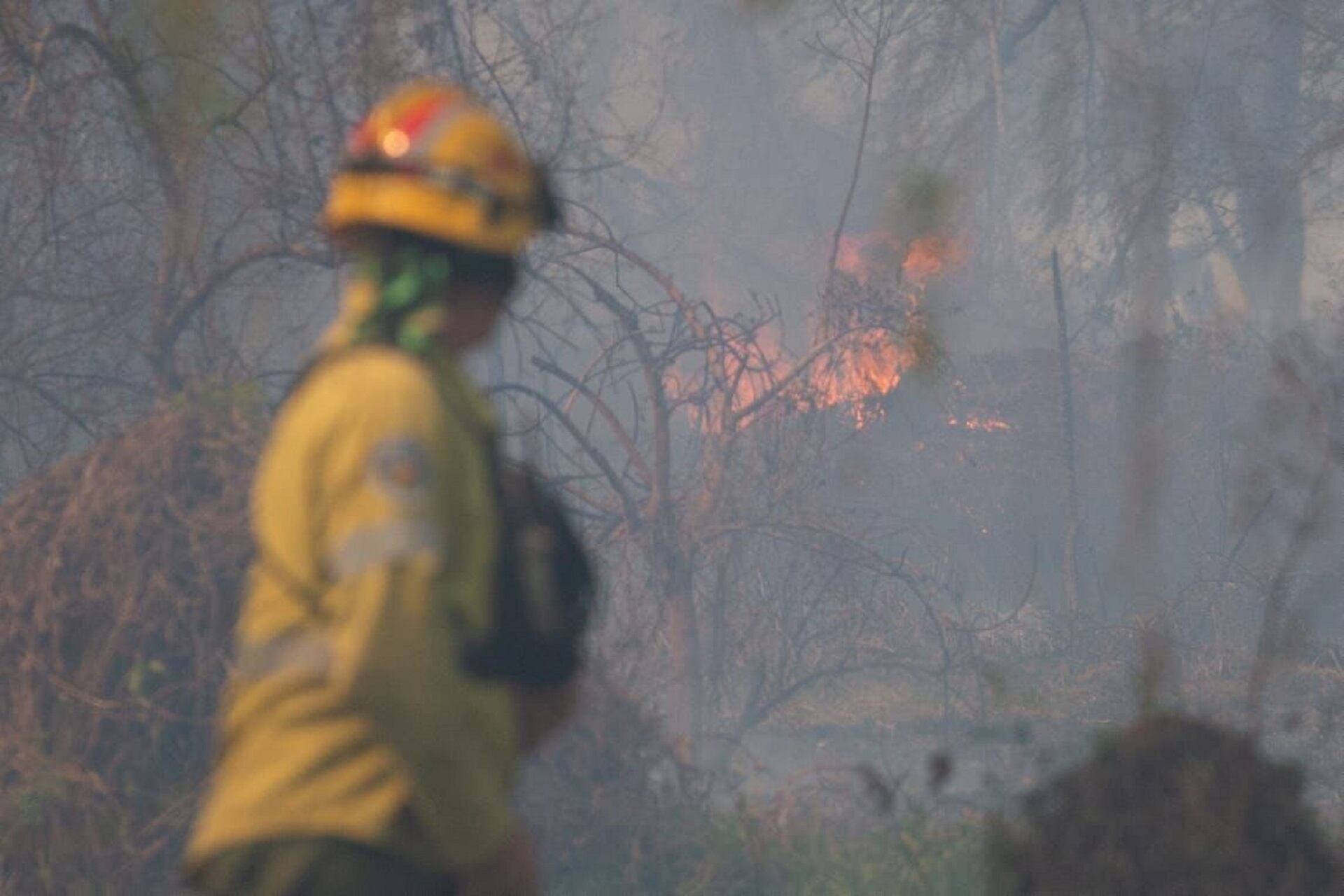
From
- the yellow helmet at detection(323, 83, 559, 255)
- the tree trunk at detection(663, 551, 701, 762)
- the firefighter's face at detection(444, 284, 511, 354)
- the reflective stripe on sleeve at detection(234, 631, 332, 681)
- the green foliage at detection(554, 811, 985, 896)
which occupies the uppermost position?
the yellow helmet at detection(323, 83, 559, 255)

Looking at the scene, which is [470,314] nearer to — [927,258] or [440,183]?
[440,183]

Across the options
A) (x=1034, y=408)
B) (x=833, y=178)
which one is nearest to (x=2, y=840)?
(x=1034, y=408)

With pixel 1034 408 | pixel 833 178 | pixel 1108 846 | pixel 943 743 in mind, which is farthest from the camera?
pixel 833 178

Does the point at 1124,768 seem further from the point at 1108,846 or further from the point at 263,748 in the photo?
the point at 263,748

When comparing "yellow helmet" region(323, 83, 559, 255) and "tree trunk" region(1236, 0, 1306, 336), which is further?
"tree trunk" region(1236, 0, 1306, 336)

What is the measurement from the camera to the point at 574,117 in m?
10.2

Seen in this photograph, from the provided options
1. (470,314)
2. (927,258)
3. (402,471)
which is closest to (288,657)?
(402,471)

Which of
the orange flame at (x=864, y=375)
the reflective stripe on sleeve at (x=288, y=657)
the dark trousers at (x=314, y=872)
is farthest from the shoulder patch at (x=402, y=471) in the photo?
the orange flame at (x=864, y=375)

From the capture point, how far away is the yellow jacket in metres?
1.94

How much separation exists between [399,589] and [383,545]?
0.22 ft

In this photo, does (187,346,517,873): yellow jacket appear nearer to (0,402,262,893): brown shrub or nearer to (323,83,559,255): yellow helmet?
(323,83,559,255): yellow helmet

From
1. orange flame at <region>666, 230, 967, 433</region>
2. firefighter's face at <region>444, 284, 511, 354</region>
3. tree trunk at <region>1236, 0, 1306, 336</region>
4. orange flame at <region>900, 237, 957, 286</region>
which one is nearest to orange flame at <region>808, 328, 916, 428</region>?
orange flame at <region>666, 230, 967, 433</region>

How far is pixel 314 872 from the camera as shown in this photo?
2.03 m

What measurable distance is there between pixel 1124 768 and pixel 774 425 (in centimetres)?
850
